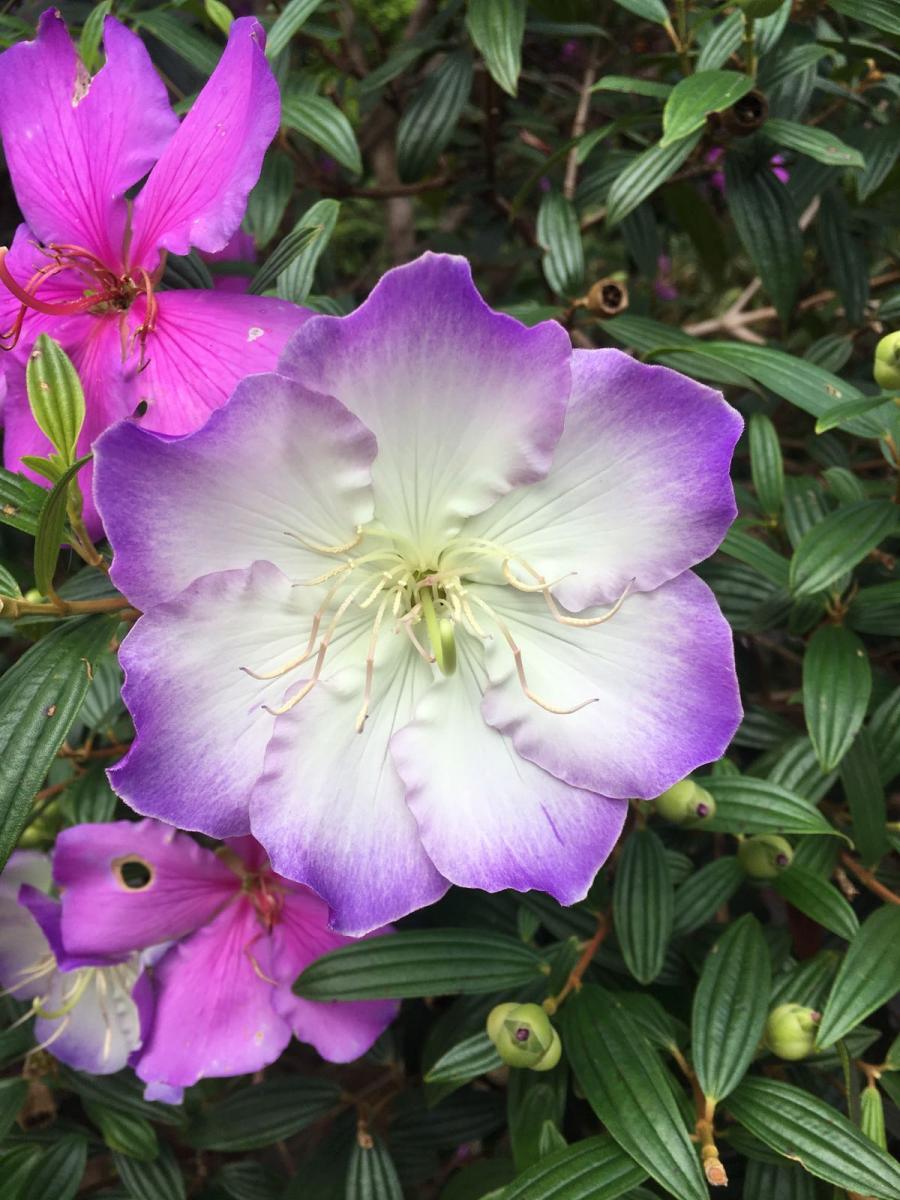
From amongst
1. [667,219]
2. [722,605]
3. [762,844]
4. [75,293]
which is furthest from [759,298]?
[75,293]

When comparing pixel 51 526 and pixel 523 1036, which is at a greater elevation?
pixel 51 526

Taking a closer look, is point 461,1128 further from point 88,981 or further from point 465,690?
point 465,690

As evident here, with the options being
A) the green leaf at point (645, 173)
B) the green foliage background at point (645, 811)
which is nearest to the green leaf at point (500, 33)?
the green foliage background at point (645, 811)

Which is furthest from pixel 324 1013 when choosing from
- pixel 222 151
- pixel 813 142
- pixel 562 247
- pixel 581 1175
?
Result: pixel 813 142

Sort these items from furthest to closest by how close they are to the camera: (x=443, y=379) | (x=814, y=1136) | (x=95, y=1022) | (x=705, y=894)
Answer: (x=95, y=1022) → (x=705, y=894) → (x=814, y=1136) → (x=443, y=379)

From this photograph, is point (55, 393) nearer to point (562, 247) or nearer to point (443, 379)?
point (443, 379)
